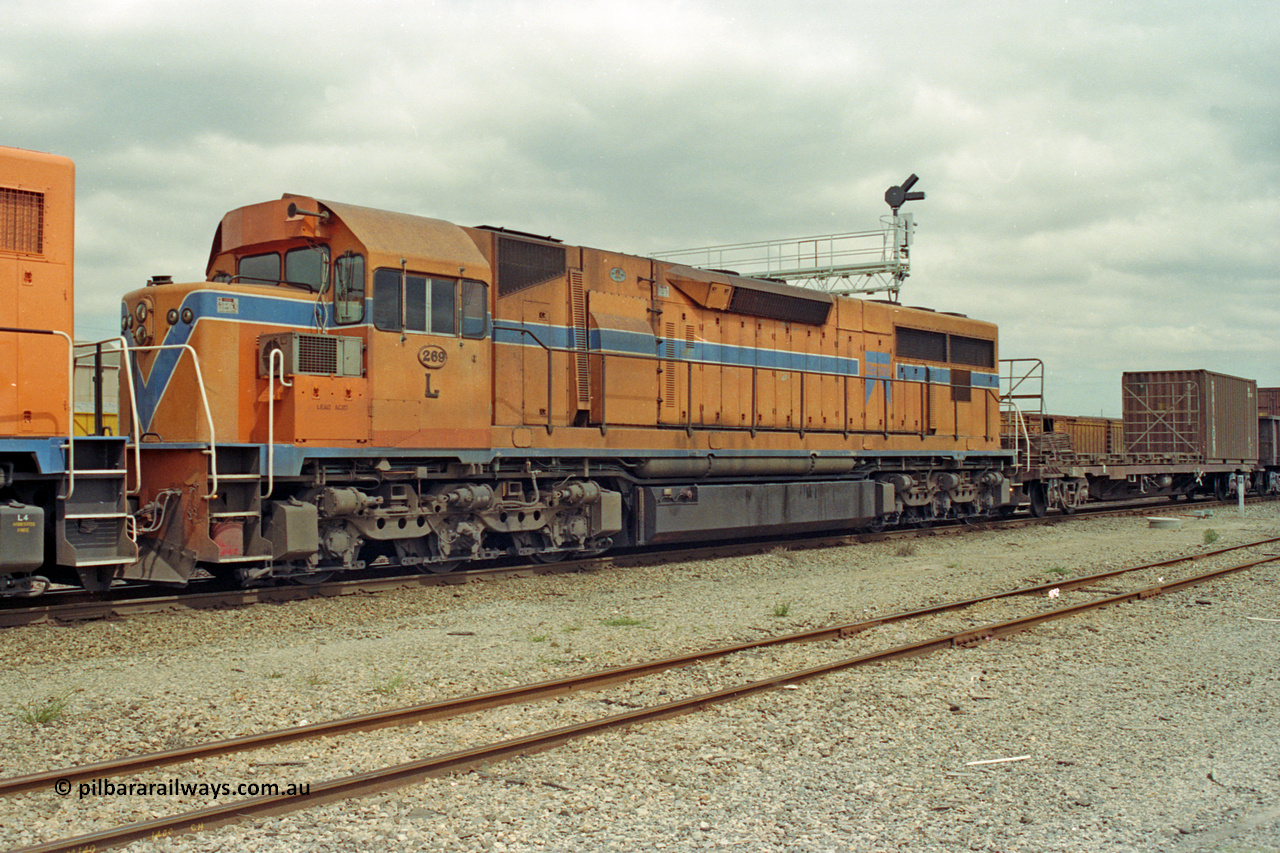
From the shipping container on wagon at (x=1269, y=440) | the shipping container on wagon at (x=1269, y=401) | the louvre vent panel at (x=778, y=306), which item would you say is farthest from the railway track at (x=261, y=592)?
the shipping container on wagon at (x=1269, y=401)

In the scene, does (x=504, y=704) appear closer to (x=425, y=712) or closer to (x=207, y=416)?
(x=425, y=712)

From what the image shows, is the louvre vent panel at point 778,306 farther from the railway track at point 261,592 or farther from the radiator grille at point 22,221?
the radiator grille at point 22,221

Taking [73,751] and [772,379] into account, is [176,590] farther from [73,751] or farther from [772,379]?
[772,379]

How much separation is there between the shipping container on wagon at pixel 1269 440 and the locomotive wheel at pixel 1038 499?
14842 mm

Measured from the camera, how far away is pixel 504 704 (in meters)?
6.06

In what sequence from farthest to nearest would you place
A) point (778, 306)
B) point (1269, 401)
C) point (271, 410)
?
point (1269, 401) < point (778, 306) < point (271, 410)

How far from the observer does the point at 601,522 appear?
12.0 metres

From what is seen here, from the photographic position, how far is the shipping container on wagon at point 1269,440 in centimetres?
3201

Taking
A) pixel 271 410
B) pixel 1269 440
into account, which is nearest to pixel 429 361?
pixel 271 410

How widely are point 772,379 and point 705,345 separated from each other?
4.91 ft

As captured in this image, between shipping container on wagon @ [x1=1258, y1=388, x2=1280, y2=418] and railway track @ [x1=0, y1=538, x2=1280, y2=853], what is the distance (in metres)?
32.0

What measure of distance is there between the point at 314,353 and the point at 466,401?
180 centimetres

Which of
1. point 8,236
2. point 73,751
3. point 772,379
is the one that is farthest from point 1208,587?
point 8,236

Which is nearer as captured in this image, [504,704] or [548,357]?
[504,704]
